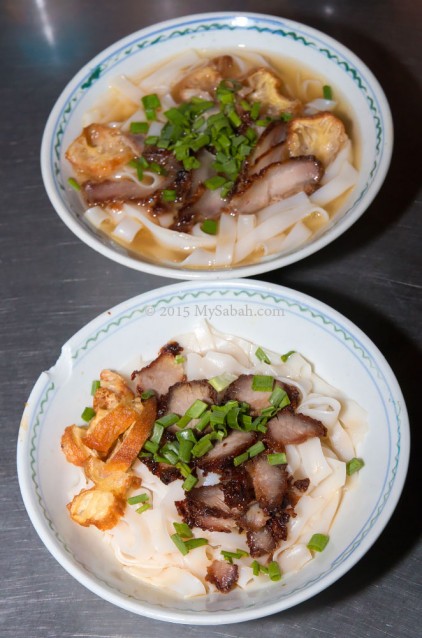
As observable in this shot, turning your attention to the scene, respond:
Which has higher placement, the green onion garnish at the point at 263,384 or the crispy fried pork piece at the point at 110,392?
the green onion garnish at the point at 263,384

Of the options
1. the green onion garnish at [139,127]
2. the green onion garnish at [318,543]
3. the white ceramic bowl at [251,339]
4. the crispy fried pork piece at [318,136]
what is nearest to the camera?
the white ceramic bowl at [251,339]

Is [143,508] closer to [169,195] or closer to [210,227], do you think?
[210,227]

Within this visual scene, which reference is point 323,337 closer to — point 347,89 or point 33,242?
point 347,89

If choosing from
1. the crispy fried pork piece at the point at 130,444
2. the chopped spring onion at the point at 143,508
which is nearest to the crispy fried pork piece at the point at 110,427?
the crispy fried pork piece at the point at 130,444

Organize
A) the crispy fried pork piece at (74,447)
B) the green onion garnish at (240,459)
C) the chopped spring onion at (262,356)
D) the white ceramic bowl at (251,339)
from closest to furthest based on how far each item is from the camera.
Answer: the white ceramic bowl at (251,339)
the green onion garnish at (240,459)
the crispy fried pork piece at (74,447)
the chopped spring onion at (262,356)

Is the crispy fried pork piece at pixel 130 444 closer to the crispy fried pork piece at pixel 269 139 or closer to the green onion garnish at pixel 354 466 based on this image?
the green onion garnish at pixel 354 466

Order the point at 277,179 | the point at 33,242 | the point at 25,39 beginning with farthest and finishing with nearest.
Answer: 1. the point at 25,39
2. the point at 33,242
3. the point at 277,179

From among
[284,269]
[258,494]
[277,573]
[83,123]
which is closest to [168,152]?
[83,123]
